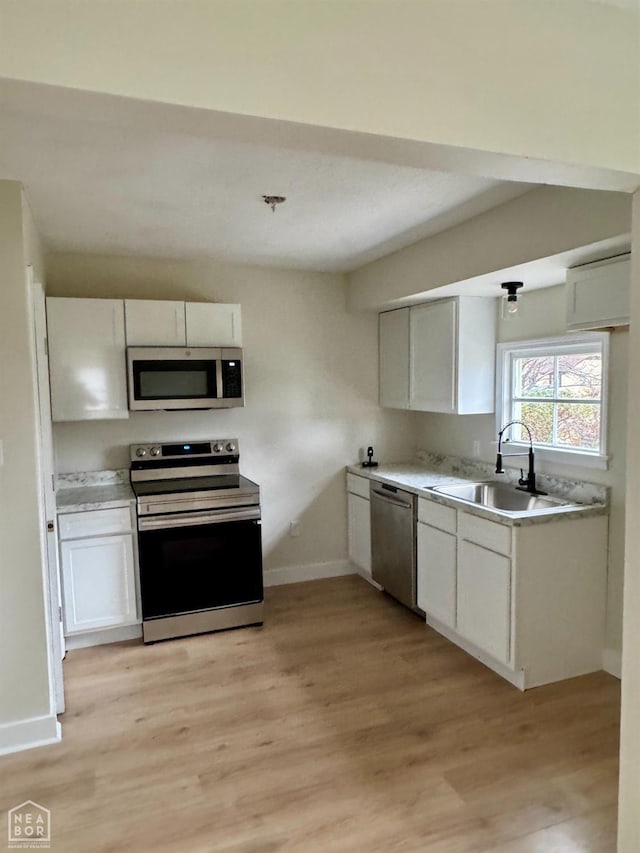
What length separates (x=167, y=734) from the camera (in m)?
2.57

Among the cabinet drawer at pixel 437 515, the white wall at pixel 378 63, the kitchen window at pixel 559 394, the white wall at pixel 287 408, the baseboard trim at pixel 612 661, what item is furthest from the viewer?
the white wall at pixel 287 408

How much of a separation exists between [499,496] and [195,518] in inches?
75.6

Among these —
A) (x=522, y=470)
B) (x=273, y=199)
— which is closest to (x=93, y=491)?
(x=273, y=199)

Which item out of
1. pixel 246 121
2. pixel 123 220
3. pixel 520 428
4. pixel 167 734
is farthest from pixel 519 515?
pixel 123 220

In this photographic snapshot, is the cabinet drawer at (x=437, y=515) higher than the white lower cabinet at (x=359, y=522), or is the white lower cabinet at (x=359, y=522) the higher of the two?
the cabinet drawer at (x=437, y=515)

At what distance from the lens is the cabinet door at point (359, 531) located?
13.9ft

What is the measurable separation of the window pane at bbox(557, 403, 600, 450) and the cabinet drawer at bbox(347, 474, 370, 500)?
1.44 metres

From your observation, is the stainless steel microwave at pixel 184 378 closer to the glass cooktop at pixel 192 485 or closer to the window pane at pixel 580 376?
the glass cooktop at pixel 192 485

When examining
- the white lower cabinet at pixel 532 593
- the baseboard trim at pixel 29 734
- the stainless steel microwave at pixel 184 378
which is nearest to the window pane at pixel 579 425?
the white lower cabinet at pixel 532 593

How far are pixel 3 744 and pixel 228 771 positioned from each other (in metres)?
1.01

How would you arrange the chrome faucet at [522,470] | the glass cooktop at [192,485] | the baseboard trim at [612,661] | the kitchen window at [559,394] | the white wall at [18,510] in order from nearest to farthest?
the white wall at [18,510] → the baseboard trim at [612,661] → the kitchen window at [559,394] → the chrome faucet at [522,470] → the glass cooktop at [192,485]

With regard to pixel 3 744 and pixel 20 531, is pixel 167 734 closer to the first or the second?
pixel 3 744

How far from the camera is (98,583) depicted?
11.0ft

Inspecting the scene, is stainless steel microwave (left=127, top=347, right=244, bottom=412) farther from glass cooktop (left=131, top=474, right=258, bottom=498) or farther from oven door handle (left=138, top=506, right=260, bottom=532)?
oven door handle (left=138, top=506, right=260, bottom=532)
